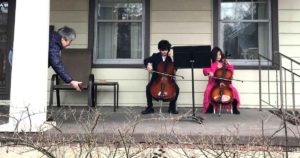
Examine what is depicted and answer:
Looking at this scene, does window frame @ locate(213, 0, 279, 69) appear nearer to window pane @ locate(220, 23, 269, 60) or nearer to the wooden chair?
window pane @ locate(220, 23, 269, 60)

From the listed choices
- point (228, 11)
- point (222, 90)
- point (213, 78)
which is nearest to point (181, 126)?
point (222, 90)

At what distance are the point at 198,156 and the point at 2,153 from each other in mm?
1877

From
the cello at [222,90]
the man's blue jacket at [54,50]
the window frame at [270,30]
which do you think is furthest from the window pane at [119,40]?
the man's blue jacket at [54,50]

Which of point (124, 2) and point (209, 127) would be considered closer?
point (209, 127)

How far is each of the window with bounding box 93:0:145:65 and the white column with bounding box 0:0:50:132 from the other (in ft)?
8.84

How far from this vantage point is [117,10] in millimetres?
6910

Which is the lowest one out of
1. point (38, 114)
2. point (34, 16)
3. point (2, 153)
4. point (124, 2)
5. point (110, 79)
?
point (2, 153)

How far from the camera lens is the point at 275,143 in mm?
3729

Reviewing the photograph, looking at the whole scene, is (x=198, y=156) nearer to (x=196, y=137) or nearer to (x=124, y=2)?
(x=196, y=137)

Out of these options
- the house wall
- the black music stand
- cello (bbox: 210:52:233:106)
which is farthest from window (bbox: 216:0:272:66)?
the black music stand

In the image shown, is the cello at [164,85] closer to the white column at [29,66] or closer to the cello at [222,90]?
the cello at [222,90]

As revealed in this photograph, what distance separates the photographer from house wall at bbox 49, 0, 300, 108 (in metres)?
6.64

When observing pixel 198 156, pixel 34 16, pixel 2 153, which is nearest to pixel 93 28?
pixel 34 16

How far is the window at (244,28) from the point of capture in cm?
679
